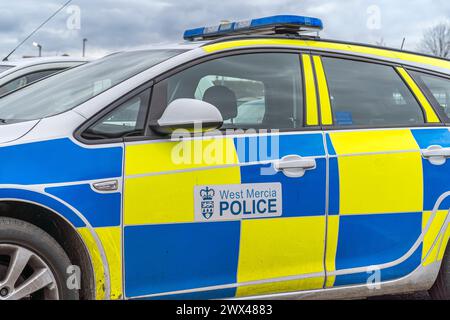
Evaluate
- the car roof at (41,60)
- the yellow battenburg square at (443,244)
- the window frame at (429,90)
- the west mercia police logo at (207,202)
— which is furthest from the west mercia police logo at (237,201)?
the car roof at (41,60)

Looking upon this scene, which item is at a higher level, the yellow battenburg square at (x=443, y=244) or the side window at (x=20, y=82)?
the side window at (x=20, y=82)

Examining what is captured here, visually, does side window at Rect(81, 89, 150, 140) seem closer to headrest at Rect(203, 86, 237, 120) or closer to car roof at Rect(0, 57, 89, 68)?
headrest at Rect(203, 86, 237, 120)

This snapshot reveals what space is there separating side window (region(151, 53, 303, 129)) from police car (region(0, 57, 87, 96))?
11.7 feet

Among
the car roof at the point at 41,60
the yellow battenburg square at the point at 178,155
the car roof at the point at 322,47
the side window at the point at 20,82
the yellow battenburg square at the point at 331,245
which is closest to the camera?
the yellow battenburg square at the point at 178,155

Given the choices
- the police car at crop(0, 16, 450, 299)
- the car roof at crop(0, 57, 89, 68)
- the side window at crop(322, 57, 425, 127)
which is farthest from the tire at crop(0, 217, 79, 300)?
the car roof at crop(0, 57, 89, 68)

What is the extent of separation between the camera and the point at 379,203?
3.27 metres

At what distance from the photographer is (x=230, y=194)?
2.99 m

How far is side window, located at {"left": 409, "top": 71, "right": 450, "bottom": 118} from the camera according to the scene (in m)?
3.69

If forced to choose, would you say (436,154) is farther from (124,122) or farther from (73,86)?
(73,86)

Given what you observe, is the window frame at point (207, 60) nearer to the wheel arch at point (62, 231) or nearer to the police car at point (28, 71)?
the wheel arch at point (62, 231)

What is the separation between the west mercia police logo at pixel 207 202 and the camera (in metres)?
2.94
